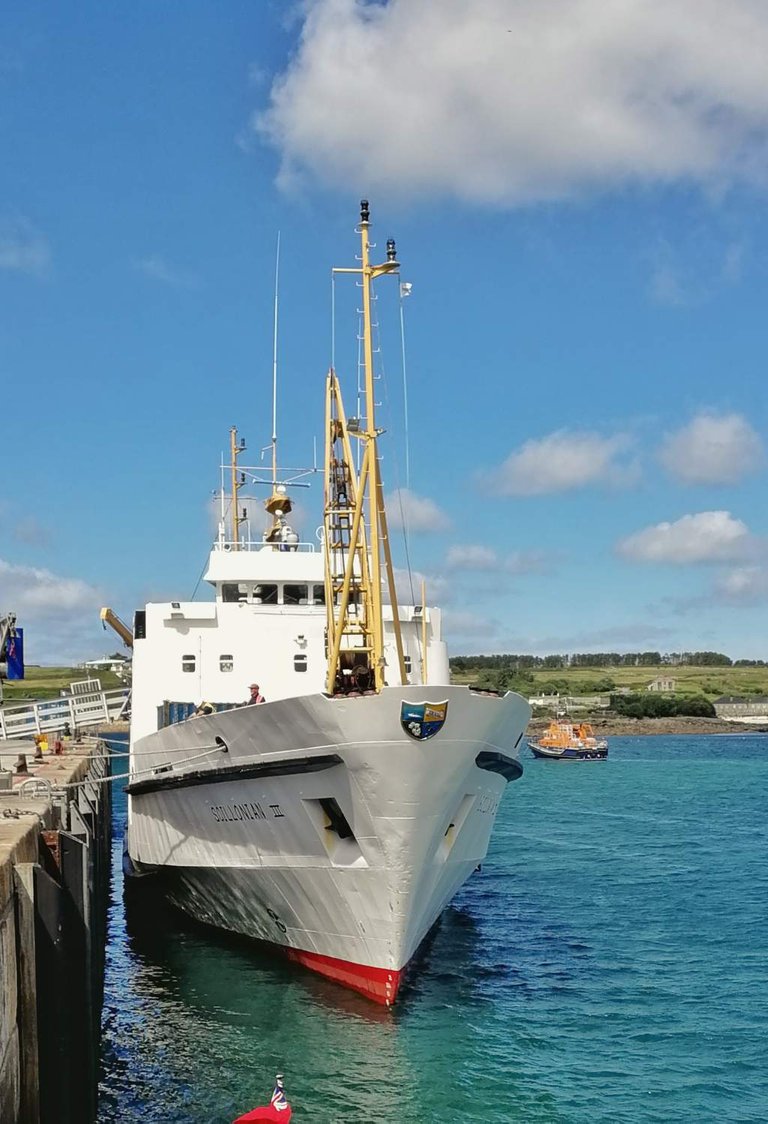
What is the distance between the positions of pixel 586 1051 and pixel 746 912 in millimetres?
11960

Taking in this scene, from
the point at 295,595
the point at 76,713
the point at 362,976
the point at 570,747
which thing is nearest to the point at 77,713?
the point at 76,713

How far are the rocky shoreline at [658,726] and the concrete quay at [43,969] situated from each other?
13341cm

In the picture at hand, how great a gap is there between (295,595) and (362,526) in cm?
600

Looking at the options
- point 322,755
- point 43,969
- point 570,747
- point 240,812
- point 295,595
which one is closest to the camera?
point 43,969

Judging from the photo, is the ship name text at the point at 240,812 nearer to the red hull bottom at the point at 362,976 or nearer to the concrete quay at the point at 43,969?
the concrete quay at the point at 43,969

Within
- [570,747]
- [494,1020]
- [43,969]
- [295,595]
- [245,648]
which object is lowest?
[494,1020]

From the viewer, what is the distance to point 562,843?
40.5 metres

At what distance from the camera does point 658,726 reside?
152 meters

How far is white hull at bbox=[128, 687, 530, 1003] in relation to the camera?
16.5 m

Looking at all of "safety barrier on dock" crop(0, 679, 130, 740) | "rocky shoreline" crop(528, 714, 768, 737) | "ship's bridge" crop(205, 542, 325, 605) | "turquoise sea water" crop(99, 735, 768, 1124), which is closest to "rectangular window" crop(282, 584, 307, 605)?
"ship's bridge" crop(205, 542, 325, 605)

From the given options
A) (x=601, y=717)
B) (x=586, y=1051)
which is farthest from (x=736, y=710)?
(x=586, y=1051)

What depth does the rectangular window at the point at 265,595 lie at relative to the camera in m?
25.1

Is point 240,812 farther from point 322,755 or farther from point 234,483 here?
point 234,483

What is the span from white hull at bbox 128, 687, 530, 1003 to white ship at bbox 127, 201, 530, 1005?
0.03m
